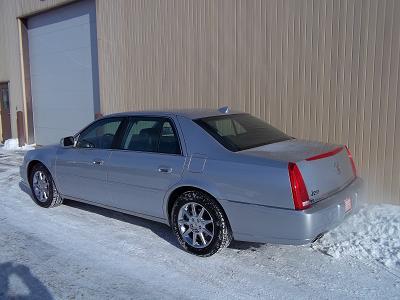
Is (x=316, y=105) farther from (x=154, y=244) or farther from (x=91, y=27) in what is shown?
(x=91, y=27)

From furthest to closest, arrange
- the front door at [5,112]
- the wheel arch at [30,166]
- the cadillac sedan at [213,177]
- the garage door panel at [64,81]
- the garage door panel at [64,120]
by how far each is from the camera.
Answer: the front door at [5,112] < the garage door panel at [64,120] < the garage door panel at [64,81] < the wheel arch at [30,166] < the cadillac sedan at [213,177]

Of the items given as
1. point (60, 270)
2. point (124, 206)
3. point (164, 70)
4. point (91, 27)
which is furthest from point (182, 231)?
point (91, 27)

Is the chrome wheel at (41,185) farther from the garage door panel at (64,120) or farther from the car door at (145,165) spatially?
the garage door panel at (64,120)

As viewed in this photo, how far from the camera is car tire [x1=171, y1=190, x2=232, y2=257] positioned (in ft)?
13.7

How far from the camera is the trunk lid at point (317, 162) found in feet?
12.7

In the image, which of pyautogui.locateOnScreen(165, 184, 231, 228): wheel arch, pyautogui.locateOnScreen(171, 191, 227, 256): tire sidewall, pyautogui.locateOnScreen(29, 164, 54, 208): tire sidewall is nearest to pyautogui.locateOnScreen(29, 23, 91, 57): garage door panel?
pyautogui.locateOnScreen(29, 164, 54, 208): tire sidewall

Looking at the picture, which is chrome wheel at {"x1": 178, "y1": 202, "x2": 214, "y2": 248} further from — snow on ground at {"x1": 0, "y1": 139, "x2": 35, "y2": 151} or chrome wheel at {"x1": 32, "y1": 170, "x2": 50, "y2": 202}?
snow on ground at {"x1": 0, "y1": 139, "x2": 35, "y2": 151}

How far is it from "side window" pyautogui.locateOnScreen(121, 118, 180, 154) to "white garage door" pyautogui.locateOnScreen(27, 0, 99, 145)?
22.1ft

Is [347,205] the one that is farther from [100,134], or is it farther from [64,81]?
[64,81]

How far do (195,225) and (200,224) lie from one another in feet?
0.23

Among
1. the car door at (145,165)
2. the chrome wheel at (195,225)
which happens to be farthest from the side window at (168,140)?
the chrome wheel at (195,225)

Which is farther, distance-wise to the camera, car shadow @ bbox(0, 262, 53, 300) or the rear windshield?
the rear windshield

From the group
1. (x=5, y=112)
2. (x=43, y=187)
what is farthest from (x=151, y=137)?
(x=5, y=112)

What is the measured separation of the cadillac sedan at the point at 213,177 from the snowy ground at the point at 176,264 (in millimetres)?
306
